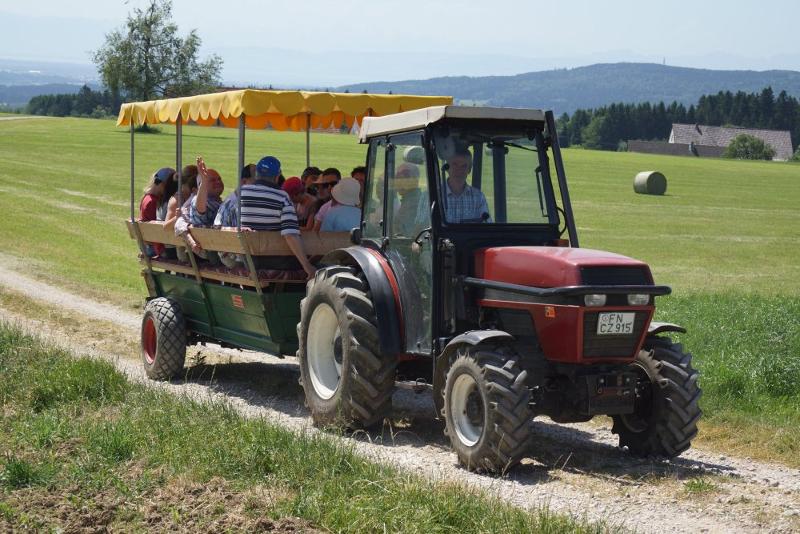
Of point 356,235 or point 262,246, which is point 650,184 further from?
point 356,235

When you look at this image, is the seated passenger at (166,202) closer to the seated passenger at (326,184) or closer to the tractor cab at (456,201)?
the seated passenger at (326,184)

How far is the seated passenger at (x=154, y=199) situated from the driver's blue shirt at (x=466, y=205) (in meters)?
5.01

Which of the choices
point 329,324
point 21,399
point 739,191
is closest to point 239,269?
point 329,324

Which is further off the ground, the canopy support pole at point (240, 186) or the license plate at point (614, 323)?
the canopy support pole at point (240, 186)

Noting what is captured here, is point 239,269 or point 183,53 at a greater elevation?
point 183,53

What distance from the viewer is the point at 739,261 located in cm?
2547

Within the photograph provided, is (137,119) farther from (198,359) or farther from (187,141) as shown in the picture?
(187,141)

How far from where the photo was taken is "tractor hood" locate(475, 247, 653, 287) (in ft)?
23.7

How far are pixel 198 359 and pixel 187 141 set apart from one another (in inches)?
1949

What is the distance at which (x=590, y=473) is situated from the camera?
7434 millimetres

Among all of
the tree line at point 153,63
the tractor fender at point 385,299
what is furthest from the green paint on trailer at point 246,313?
the tree line at point 153,63

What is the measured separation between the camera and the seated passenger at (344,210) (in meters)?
10.1

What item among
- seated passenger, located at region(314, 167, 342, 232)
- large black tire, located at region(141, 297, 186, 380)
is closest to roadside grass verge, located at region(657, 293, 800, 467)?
seated passenger, located at region(314, 167, 342, 232)

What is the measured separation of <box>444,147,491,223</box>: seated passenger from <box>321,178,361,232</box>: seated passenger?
6.93 feet
